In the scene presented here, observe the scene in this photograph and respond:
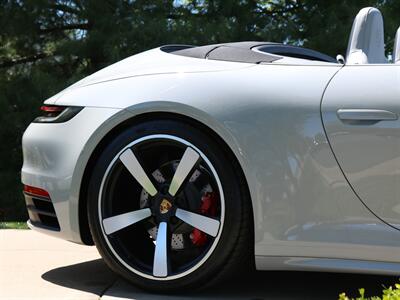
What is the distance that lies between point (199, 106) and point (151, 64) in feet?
1.59

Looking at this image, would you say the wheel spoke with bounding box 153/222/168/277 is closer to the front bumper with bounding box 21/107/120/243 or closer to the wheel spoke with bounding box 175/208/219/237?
the wheel spoke with bounding box 175/208/219/237

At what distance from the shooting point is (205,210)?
3.17 meters

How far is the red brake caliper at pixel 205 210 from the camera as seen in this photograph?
125 inches

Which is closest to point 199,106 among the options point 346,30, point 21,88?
point 346,30

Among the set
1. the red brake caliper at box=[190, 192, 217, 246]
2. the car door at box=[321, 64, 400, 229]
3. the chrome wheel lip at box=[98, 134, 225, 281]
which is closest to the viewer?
the car door at box=[321, 64, 400, 229]

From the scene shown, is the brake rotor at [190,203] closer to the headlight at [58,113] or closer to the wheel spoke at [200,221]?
the wheel spoke at [200,221]

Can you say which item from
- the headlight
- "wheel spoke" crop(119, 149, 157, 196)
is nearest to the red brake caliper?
"wheel spoke" crop(119, 149, 157, 196)

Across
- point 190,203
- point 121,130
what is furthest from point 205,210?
point 121,130

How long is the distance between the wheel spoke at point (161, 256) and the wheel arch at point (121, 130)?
1.38ft

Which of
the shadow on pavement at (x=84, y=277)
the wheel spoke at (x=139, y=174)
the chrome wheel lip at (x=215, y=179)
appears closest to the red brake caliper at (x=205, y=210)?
the chrome wheel lip at (x=215, y=179)

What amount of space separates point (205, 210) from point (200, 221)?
86 mm

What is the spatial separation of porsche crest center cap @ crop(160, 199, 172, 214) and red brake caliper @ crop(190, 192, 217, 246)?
15 cm

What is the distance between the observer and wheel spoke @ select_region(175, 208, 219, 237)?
3.06 m

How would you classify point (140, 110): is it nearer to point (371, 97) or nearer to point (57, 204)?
point (57, 204)
